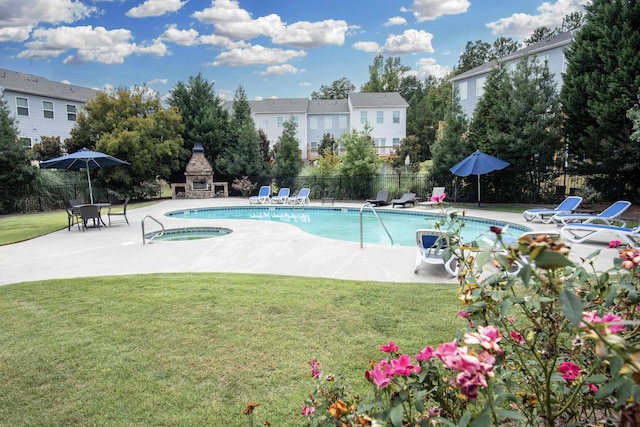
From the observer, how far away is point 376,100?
1521 inches

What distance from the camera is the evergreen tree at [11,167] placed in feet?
54.4

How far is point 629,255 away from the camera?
5.48ft

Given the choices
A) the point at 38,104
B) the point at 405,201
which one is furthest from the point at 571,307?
the point at 38,104

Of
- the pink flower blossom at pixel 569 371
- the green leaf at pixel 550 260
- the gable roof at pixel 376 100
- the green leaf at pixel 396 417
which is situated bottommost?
the pink flower blossom at pixel 569 371

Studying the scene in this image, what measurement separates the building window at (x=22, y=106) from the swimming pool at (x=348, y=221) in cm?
1711

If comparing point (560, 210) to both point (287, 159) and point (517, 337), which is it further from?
point (287, 159)

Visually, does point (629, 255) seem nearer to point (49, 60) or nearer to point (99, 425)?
point (99, 425)

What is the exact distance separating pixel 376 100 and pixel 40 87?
27207mm

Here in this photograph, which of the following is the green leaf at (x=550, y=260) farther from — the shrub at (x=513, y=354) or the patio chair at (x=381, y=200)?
the patio chair at (x=381, y=200)

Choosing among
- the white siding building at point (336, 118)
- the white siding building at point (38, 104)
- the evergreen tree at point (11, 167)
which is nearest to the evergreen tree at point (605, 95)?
the evergreen tree at point (11, 167)

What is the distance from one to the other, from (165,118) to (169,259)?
53.7 feet

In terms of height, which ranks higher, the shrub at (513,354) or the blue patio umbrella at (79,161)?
the blue patio umbrella at (79,161)

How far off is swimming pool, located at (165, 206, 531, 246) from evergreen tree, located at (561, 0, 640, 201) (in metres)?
4.17

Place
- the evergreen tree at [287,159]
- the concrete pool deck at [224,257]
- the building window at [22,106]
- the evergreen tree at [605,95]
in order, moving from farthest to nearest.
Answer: the building window at [22,106], the evergreen tree at [287,159], the evergreen tree at [605,95], the concrete pool deck at [224,257]
